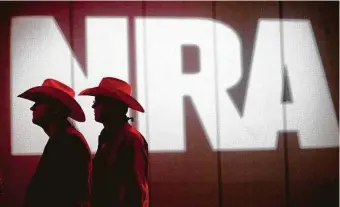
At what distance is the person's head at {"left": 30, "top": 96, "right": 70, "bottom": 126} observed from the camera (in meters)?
3.55

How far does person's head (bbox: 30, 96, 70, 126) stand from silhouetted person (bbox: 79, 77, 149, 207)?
21 centimetres

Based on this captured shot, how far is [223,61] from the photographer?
6242 mm

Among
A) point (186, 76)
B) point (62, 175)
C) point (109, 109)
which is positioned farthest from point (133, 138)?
point (186, 76)

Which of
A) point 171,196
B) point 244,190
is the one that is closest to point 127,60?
point 171,196

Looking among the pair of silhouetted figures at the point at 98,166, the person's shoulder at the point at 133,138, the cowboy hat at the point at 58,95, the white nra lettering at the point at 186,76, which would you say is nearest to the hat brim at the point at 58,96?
the cowboy hat at the point at 58,95

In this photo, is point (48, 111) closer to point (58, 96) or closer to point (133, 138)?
point (58, 96)

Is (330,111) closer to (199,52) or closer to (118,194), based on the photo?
(199,52)

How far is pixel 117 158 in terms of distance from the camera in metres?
3.25

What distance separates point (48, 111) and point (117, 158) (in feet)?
2.21

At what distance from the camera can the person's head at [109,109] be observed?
344 centimetres

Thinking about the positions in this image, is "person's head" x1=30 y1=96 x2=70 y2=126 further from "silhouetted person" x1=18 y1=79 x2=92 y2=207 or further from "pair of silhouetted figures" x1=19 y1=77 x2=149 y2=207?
"silhouetted person" x1=18 y1=79 x2=92 y2=207

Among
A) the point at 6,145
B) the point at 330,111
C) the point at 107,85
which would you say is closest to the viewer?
the point at 107,85

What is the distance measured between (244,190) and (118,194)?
132 inches

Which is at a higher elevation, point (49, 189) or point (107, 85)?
point (107, 85)
